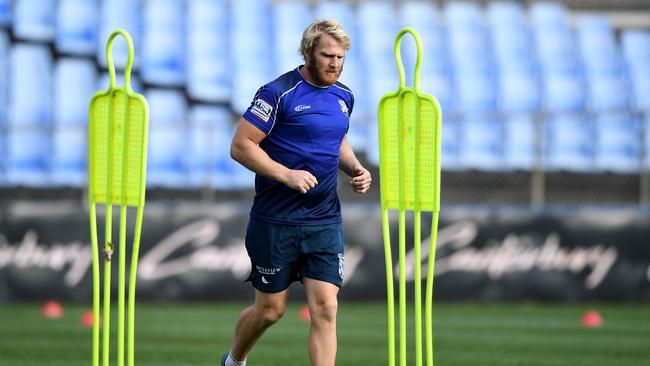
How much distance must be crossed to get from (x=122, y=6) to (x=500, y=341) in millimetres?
11939

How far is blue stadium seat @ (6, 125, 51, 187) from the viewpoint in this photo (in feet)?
54.8

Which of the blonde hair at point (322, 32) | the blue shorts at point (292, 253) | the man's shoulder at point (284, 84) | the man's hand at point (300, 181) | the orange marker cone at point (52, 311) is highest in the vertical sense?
the blonde hair at point (322, 32)

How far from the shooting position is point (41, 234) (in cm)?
1466

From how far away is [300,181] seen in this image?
20.5ft

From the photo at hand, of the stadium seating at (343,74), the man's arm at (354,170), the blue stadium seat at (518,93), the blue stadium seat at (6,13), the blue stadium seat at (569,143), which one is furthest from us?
the blue stadium seat at (518,93)

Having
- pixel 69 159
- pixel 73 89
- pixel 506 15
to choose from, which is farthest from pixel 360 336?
pixel 506 15

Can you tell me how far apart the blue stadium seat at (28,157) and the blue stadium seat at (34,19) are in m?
3.18

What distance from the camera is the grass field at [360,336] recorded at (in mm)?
9234

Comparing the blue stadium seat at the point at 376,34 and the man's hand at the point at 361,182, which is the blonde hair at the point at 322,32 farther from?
the blue stadium seat at the point at 376,34

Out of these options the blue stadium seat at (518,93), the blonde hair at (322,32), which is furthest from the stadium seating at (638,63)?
the blonde hair at (322,32)

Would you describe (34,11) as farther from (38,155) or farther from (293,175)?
(293,175)

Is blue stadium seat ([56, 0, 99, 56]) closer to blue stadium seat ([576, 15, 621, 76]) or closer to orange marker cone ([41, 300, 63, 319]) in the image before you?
orange marker cone ([41, 300, 63, 319])

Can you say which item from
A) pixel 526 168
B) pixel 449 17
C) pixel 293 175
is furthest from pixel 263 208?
pixel 449 17

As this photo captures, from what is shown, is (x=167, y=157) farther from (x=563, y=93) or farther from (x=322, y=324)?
(x=322, y=324)
